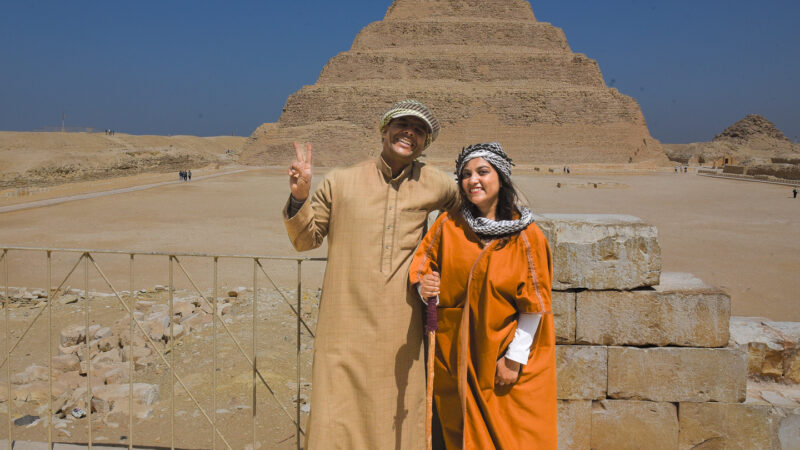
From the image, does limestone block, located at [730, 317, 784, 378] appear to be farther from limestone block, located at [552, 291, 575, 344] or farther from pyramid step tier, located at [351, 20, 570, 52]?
pyramid step tier, located at [351, 20, 570, 52]

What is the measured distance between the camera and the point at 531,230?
209cm

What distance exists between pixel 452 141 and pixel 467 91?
21.1ft

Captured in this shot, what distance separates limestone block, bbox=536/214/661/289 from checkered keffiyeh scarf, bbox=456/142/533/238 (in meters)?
0.47

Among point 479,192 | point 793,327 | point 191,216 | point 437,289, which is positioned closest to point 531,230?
point 479,192

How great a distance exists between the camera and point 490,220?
209cm

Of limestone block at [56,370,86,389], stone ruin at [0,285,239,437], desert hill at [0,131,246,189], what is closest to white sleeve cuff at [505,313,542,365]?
stone ruin at [0,285,239,437]

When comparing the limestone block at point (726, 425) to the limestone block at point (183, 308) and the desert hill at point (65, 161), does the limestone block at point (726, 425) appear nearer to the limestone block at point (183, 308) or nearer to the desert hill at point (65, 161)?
the limestone block at point (183, 308)

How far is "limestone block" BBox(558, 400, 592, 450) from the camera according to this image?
8.60ft

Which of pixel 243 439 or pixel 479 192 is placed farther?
pixel 243 439

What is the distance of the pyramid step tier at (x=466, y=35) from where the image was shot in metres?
62.4

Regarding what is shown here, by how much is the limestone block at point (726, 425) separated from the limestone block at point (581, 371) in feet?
1.36

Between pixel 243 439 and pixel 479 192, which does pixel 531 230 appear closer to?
pixel 479 192

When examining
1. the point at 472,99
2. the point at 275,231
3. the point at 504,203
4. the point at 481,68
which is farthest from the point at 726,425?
the point at 481,68

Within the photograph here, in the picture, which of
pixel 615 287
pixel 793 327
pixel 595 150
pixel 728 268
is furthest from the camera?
pixel 595 150
